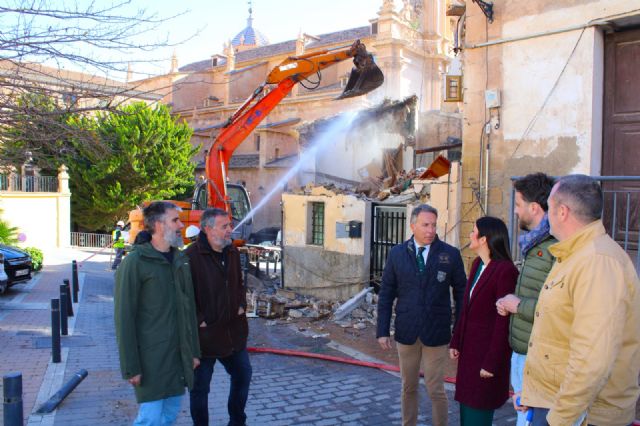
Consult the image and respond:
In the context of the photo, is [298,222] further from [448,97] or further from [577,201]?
[577,201]

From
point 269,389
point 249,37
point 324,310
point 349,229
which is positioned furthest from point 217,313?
point 249,37

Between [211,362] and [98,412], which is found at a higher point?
[211,362]

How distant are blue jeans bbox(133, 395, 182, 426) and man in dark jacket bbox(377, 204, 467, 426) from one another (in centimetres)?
166

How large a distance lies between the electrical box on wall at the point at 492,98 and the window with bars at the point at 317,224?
5390 millimetres

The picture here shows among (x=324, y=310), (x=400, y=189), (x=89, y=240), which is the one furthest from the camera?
A: (x=89, y=240)

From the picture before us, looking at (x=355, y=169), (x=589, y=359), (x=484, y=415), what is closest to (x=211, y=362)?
(x=484, y=415)

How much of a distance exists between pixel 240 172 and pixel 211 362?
113 feet

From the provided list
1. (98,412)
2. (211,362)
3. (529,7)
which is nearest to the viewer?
(211,362)

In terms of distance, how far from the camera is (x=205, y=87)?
51.2m

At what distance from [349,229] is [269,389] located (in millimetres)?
6206

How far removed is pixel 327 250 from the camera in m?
12.4

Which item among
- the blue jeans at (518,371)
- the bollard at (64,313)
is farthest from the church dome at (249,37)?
→ the blue jeans at (518,371)

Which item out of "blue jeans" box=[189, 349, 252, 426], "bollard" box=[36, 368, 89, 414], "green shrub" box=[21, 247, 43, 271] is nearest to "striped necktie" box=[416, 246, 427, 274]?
"blue jeans" box=[189, 349, 252, 426]

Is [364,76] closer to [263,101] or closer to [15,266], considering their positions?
[263,101]
